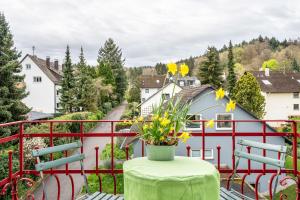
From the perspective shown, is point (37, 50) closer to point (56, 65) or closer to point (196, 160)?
point (56, 65)

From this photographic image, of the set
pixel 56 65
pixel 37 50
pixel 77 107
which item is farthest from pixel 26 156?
pixel 56 65

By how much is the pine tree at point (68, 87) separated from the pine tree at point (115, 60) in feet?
88.0

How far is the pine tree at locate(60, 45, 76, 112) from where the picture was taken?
1519 inches

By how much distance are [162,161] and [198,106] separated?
1753cm

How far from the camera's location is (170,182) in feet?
8.70

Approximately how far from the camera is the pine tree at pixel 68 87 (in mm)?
38594

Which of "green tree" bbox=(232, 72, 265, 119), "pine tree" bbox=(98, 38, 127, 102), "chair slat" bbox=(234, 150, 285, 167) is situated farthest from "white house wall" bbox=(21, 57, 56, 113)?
"chair slat" bbox=(234, 150, 285, 167)

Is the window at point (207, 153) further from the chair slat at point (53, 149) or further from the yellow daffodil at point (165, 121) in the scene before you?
the yellow daffodil at point (165, 121)

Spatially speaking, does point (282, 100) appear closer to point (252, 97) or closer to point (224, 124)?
point (252, 97)

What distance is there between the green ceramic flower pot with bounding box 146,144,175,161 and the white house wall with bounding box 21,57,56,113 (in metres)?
41.5


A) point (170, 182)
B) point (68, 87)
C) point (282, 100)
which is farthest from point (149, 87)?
point (170, 182)

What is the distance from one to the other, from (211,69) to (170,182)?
41907 millimetres

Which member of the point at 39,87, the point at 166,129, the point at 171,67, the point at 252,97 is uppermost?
the point at 39,87

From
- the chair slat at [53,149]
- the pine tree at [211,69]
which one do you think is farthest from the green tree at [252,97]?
the chair slat at [53,149]
